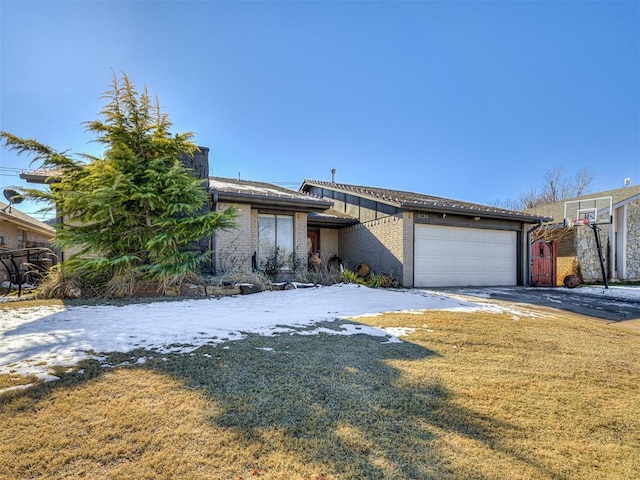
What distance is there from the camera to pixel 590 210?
48.0 ft

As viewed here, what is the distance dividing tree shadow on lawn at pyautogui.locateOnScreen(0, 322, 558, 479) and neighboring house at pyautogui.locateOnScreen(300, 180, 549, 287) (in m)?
7.44

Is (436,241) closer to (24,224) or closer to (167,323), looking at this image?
(167,323)

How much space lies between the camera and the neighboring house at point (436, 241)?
1052cm

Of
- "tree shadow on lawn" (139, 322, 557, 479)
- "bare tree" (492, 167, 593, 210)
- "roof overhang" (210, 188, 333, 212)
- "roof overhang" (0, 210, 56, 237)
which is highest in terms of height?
"bare tree" (492, 167, 593, 210)

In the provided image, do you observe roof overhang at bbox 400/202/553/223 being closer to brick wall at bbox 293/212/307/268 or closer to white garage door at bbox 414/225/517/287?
white garage door at bbox 414/225/517/287

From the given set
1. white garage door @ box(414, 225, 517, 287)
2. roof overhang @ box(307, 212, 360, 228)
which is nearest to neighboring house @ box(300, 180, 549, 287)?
white garage door @ box(414, 225, 517, 287)

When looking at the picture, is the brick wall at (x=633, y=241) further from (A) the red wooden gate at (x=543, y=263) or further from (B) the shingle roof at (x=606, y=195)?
(A) the red wooden gate at (x=543, y=263)

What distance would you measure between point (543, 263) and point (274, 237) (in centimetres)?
1087

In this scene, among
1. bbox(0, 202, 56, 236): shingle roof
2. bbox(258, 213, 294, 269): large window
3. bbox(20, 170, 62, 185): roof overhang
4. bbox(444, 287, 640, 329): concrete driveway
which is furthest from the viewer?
bbox(0, 202, 56, 236): shingle roof

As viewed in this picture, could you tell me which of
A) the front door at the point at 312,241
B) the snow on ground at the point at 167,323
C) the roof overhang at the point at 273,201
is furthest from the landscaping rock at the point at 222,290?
the front door at the point at 312,241

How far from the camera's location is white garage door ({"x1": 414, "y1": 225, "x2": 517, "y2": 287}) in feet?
35.3

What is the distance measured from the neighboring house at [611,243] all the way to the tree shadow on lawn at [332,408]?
606 inches

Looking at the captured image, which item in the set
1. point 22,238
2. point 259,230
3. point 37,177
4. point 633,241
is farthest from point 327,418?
point 633,241

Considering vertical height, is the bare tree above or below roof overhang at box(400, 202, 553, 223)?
above
